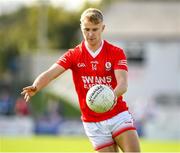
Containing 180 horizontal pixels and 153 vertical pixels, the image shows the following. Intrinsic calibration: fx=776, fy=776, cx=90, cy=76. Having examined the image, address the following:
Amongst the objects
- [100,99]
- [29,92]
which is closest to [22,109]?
[29,92]

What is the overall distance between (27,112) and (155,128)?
6.51m

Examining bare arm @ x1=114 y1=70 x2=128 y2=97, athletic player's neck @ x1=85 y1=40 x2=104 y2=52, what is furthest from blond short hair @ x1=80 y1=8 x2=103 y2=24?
bare arm @ x1=114 y1=70 x2=128 y2=97

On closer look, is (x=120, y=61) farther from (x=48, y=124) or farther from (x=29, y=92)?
(x=48, y=124)

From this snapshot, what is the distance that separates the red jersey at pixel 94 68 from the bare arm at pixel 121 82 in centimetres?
7

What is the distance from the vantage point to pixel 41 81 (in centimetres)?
1036

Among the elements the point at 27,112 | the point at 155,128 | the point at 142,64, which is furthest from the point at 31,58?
the point at 155,128

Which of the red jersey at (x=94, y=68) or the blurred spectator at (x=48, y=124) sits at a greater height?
the blurred spectator at (x=48, y=124)

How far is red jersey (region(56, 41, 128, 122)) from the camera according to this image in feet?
33.7

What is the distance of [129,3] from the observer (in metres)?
69.9

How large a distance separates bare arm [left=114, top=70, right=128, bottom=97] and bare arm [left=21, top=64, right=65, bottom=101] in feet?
2.62

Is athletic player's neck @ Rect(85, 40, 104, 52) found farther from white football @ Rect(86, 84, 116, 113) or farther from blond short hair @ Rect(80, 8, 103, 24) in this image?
white football @ Rect(86, 84, 116, 113)

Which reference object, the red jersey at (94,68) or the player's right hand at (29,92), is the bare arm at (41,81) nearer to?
the player's right hand at (29,92)

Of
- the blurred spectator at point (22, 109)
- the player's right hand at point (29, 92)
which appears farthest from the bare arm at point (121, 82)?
the blurred spectator at point (22, 109)

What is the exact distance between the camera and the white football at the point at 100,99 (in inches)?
382
